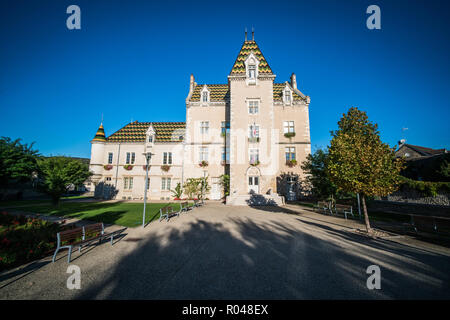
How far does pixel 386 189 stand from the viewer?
27.0 ft

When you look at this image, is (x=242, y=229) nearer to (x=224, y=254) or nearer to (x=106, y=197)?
(x=224, y=254)

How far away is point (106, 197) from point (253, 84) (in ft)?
87.8

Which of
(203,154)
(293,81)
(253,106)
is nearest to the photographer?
(253,106)

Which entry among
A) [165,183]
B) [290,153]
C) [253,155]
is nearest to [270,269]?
[253,155]

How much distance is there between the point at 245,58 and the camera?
2325cm

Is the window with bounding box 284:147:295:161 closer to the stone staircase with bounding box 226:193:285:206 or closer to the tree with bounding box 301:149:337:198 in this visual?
the stone staircase with bounding box 226:193:285:206

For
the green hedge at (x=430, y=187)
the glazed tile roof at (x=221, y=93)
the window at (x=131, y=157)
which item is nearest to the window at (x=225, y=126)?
the glazed tile roof at (x=221, y=93)

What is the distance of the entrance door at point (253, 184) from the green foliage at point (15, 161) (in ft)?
79.4

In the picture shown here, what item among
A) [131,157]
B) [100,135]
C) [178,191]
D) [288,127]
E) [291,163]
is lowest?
[178,191]

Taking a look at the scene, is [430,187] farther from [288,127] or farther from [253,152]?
[253,152]

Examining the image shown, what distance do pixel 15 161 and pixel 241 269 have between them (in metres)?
29.7

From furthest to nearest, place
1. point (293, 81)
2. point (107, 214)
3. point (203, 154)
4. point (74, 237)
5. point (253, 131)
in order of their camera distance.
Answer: point (293, 81), point (203, 154), point (253, 131), point (107, 214), point (74, 237)

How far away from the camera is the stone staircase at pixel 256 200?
19.0 meters

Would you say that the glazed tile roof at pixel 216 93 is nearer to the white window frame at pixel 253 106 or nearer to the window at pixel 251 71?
the window at pixel 251 71
